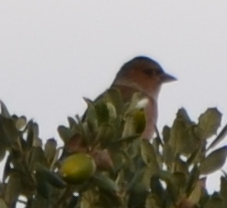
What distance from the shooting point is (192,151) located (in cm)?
289

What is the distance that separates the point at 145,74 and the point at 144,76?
0.02 m

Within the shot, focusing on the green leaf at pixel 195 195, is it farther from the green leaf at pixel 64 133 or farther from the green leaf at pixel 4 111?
the green leaf at pixel 4 111

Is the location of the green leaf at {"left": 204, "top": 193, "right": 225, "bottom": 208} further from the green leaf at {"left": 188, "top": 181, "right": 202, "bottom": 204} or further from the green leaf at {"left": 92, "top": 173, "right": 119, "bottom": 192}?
the green leaf at {"left": 92, "top": 173, "right": 119, "bottom": 192}

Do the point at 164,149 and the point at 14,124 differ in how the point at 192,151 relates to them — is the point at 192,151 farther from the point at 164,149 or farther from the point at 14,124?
the point at 14,124

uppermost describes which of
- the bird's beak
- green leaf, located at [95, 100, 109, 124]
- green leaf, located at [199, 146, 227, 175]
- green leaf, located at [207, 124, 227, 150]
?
the bird's beak

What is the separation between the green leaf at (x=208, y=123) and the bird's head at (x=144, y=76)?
19.5ft

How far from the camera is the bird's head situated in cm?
906

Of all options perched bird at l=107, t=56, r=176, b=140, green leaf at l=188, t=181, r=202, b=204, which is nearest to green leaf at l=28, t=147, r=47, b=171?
green leaf at l=188, t=181, r=202, b=204

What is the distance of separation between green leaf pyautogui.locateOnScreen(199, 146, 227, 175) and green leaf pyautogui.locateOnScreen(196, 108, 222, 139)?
0.07 meters

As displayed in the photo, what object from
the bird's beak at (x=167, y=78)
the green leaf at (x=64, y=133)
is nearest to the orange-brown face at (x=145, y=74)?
the bird's beak at (x=167, y=78)

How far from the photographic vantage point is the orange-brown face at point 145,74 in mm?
9094

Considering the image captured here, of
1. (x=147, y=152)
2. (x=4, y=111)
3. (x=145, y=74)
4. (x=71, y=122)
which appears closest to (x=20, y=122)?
(x=4, y=111)

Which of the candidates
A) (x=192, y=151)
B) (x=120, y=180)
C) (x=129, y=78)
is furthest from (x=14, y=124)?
(x=129, y=78)

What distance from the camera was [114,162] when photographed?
2.83 m
